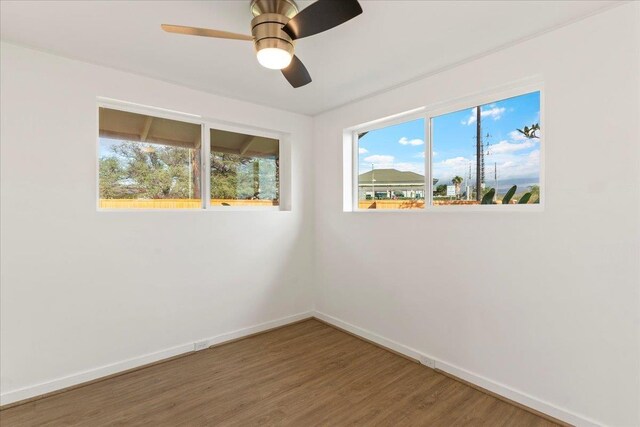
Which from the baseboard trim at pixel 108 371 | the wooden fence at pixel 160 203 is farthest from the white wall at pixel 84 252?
the wooden fence at pixel 160 203

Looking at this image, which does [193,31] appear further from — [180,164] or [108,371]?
[108,371]

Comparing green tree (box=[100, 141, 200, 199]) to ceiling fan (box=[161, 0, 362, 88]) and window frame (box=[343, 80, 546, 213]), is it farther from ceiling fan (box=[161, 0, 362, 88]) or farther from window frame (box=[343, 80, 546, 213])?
window frame (box=[343, 80, 546, 213])

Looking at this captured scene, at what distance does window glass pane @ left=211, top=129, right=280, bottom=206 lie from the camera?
3.18 metres

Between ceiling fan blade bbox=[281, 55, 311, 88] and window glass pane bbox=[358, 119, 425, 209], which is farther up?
ceiling fan blade bbox=[281, 55, 311, 88]

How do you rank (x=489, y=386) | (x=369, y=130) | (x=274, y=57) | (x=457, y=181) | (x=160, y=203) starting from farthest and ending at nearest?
(x=369, y=130) < (x=160, y=203) < (x=457, y=181) < (x=489, y=386) < (x=274, y=57)

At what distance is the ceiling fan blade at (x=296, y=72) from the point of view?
1839 millimetres

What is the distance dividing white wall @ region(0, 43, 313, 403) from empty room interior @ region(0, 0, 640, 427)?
0.01 metres

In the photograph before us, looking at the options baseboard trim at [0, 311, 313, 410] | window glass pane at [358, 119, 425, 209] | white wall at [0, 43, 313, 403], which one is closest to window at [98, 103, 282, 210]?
white wall at [0, 43, 313, 403]

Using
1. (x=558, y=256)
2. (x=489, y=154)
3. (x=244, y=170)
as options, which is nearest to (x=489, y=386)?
(x=558, y=256)

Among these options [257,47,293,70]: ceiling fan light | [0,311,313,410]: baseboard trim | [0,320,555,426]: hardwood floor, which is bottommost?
[0,320,555,426]: hardwood floor

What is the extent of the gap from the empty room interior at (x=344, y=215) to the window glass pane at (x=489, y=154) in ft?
0.05

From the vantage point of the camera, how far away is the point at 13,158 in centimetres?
213

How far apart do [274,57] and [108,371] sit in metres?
2.67

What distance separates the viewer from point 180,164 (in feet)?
9.71
